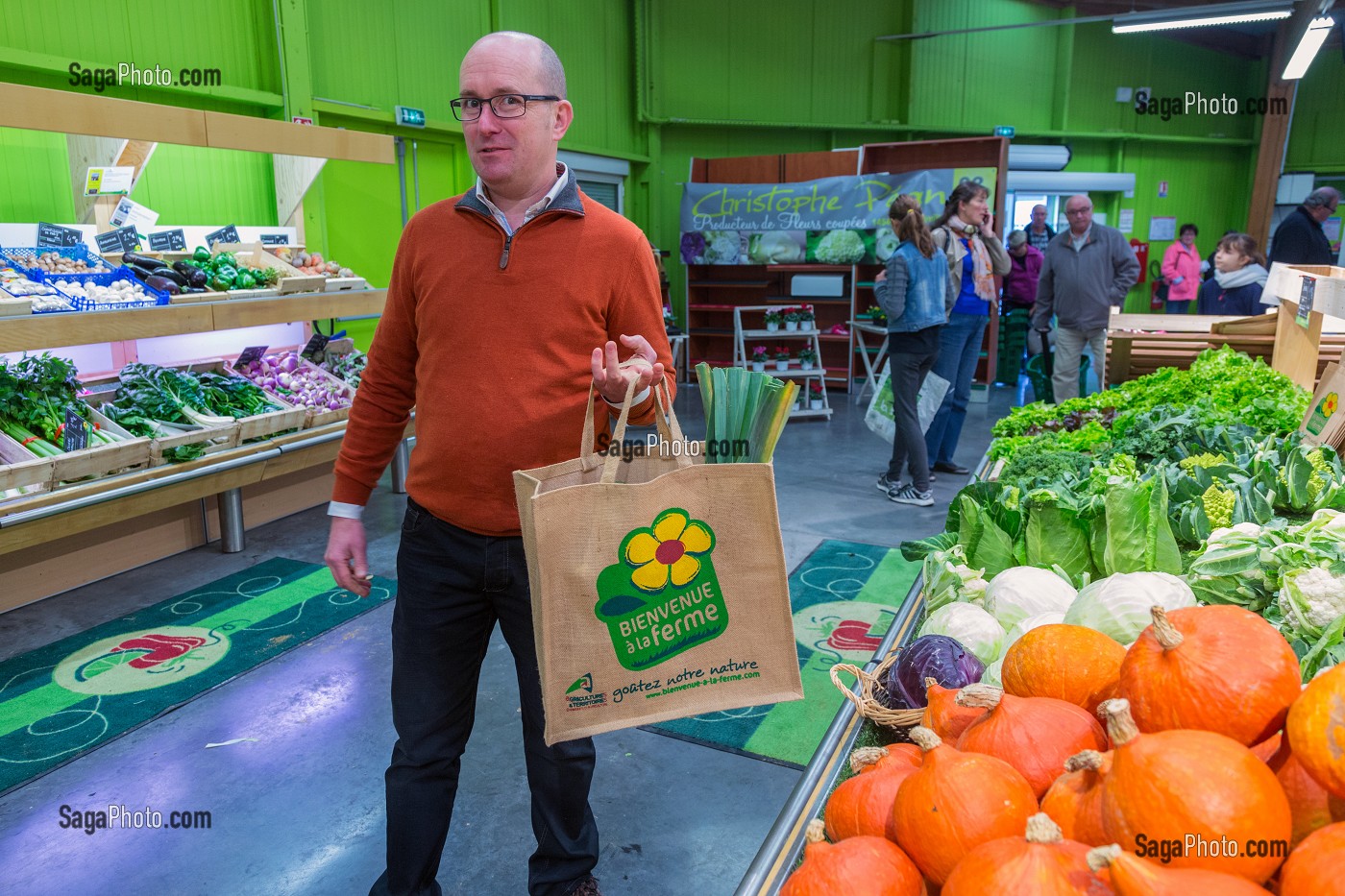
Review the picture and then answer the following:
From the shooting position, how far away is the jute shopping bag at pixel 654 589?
1375 millimetres

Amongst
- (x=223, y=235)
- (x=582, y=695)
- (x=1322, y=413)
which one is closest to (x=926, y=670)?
(x=582, y=695)

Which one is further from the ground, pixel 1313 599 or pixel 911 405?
pixel 1313 599

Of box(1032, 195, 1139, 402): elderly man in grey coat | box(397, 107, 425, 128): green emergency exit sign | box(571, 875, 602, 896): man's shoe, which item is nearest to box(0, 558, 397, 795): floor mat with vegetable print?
box(571, 875, 602, 896): man's shoe

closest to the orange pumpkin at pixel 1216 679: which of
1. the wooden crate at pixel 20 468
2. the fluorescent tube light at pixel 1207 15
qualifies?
the wooden crate at pixel 20 468

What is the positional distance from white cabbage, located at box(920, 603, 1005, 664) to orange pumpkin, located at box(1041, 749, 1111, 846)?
2.27 feet

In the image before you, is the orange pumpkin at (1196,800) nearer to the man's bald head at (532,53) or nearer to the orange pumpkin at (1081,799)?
the orange pumpkin at (1081,799)

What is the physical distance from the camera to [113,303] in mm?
3854

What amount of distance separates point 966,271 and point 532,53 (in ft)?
14.5

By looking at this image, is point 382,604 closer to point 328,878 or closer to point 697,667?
point 328,878

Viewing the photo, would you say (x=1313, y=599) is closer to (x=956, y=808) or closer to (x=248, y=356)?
(x=956, y=808)

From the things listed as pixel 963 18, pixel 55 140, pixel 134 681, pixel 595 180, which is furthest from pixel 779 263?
pixel 134 681

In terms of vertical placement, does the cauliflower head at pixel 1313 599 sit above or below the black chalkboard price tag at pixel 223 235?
below

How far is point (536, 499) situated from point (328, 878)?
153 cm

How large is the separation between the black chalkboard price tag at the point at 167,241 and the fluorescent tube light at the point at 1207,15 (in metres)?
8.99
